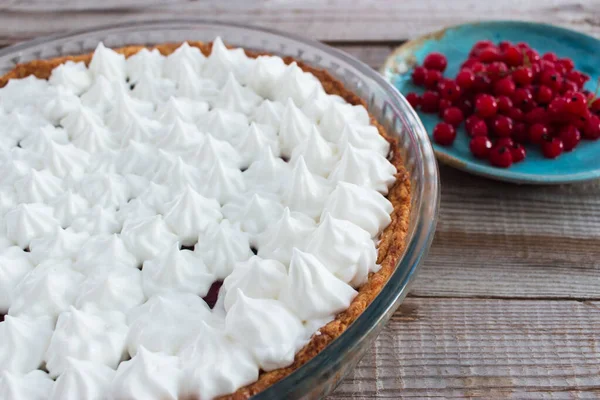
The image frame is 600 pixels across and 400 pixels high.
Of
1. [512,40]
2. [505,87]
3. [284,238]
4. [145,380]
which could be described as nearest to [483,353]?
[284,238]

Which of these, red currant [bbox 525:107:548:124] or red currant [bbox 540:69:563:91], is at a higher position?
red currant [bbox 540:69:563:91]

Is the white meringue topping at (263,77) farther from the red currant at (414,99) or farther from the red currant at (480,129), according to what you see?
the red currant at (480,129)

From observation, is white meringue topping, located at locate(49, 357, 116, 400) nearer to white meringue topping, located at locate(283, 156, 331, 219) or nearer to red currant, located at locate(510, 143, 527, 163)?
white meringue topping, located at locate(283, 156, 331, 219)

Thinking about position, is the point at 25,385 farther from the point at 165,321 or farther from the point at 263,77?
the point at 263,77

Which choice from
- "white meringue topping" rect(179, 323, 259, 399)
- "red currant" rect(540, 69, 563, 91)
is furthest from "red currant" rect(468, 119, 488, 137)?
"white meringue topping" rect(179, 323, 259, 399)

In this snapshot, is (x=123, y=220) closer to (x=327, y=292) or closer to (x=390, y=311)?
(x=327, y=292)

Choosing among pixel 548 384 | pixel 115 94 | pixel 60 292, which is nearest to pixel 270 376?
pixel 60 292
